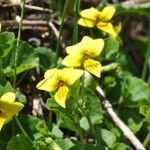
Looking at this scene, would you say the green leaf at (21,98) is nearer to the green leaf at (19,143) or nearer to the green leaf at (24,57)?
the green leaf at (24,57)

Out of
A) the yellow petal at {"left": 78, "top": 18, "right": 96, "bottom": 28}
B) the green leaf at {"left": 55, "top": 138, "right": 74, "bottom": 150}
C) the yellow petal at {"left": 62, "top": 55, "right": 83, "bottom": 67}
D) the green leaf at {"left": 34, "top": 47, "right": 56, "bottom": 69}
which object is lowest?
the green leaf at {"left": 55, "top": 138, "right": 74, "bottom": 150}

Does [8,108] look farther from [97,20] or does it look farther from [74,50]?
[97,20]

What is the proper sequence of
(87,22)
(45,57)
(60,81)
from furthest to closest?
(45,57), (87,22), (60,81)

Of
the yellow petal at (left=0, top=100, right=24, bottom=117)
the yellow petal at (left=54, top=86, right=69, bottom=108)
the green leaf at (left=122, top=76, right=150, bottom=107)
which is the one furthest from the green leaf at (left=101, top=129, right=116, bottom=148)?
the yellow petal at (left=0, top=100, right=24, bottom=117)

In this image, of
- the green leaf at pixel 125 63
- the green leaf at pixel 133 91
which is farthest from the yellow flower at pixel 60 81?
the green leaf at pixel 125 63

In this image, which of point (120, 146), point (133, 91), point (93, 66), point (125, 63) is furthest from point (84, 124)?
point (125, 63)

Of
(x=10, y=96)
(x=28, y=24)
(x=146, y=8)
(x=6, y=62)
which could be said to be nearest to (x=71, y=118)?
(x=10, y=96)

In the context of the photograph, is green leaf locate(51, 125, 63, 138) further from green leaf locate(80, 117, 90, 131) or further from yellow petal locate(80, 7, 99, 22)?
yellow petal locate(80, 7, 99, 22)
